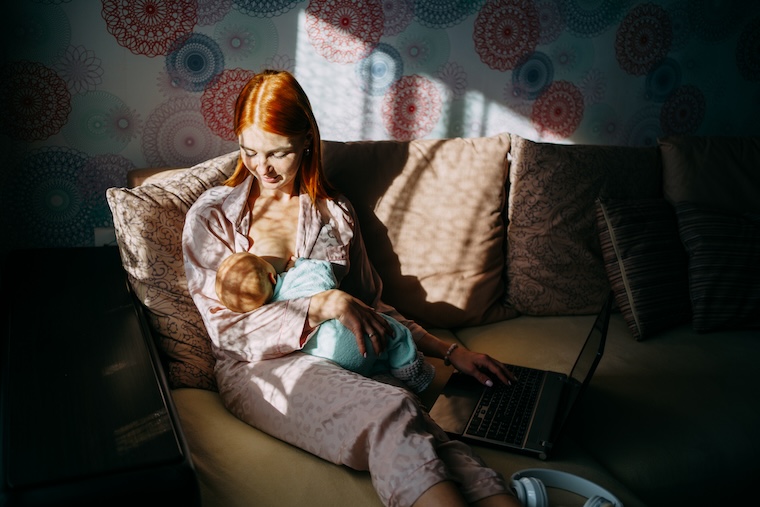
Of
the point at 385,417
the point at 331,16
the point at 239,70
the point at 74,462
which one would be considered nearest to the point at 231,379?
the point at 385,417

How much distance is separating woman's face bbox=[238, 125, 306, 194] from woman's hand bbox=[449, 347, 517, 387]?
628 millimetres

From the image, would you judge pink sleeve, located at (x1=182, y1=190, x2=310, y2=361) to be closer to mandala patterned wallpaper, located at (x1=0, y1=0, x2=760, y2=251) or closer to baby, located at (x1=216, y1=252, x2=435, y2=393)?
baby, located at (x1=216, y1=252, x2=435, y2=393)

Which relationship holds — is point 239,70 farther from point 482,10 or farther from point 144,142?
point 482,10

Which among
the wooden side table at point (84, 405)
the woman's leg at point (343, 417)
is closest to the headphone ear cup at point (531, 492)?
the woman's leg at point (343, 417)

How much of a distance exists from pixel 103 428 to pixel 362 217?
105 cm

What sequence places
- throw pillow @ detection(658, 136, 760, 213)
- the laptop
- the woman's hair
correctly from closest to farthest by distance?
the laptop → the woman's hair → throw pillow @ detection(658, 136, 760, 213)

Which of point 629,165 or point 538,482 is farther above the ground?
point 629,165

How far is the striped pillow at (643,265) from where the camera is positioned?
1967 mm

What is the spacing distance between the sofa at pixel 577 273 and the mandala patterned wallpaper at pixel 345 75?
263 mm

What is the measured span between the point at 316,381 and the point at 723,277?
1.41 meters

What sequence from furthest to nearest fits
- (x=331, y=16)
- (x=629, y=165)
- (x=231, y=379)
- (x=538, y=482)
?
(x=629, y=165) < (x=331, y=16) < (x=231, y=379) < (x=538, y=482)

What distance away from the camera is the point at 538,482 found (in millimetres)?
1163

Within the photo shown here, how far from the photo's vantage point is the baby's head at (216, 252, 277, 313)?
137 cm

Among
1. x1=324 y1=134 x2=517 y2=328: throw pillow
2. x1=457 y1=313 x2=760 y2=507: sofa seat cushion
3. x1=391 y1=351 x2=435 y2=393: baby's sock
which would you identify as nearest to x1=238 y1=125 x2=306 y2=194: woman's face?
x1=324 y1=134 x2=517 y2=328: throw pillow
